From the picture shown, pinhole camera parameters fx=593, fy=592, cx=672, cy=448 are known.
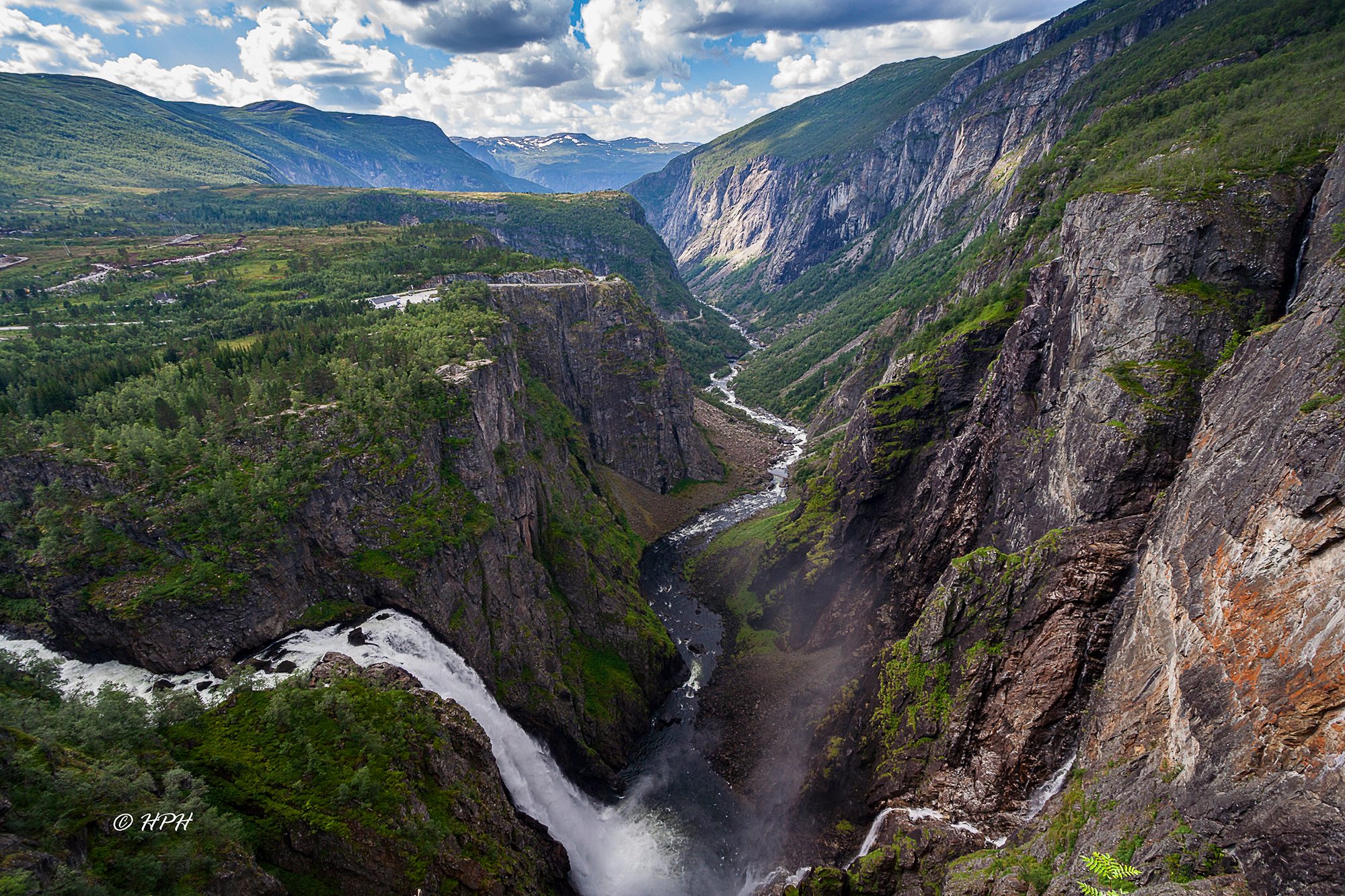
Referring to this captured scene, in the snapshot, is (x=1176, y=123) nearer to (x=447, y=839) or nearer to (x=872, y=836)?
(x=872, y=836)

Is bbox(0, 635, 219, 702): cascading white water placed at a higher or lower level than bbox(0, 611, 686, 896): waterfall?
higher

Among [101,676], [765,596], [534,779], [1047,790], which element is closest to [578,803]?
[534,779]

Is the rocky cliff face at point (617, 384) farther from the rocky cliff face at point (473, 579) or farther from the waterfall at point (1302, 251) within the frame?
the waterfall at point (1302, 251)

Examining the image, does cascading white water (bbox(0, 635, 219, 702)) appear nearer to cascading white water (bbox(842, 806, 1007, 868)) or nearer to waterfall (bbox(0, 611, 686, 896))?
waterfall (bbox(0, 611, 686, 896))

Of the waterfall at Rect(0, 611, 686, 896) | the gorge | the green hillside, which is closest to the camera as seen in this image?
the gorge

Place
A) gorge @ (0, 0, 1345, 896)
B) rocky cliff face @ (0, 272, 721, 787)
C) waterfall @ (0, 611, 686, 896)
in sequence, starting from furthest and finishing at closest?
waterfall @ (0, 611, 686, 896), rocky cliff face @ (0, 272, 721, 787), gorge @ (0, 0, 1345, 896)

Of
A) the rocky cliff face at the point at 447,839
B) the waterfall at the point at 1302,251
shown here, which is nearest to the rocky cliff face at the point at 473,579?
the rocky cliff face at the point at 447,839

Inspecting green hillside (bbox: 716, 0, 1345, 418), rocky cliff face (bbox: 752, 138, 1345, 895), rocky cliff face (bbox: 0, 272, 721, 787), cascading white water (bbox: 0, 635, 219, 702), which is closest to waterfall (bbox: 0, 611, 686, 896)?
rocky cliff face (bbox: 0, 272, 721, 787)
